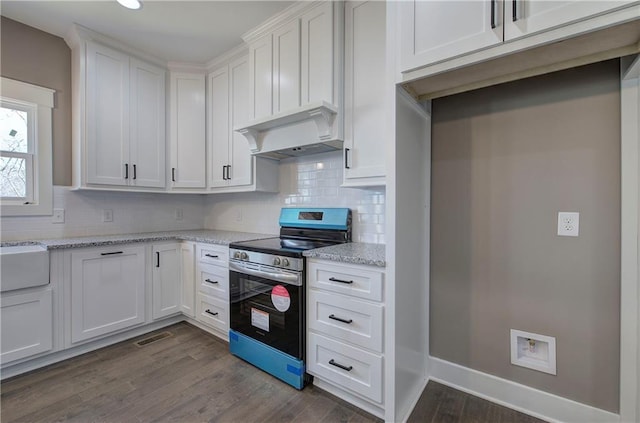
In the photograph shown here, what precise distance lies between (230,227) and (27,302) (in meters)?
1.75

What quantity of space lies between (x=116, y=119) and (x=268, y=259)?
207 centimetres

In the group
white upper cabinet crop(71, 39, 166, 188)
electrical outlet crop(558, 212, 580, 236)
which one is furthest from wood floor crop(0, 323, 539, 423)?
white upper cabinet crop(71, 39, 166, 188)

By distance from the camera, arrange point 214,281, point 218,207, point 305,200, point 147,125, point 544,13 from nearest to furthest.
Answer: point 544,13 < point 214,281 < point 305,200 < point 147,125 < point 218,207

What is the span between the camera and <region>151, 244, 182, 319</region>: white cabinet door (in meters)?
2.73

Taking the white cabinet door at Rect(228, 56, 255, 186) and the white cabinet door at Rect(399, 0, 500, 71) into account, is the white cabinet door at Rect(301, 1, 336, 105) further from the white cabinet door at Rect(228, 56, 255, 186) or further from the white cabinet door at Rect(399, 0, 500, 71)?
the white cabinet door at Rect(228, 56, 255, 186)

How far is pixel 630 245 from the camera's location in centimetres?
138

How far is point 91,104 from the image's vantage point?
2535 mm

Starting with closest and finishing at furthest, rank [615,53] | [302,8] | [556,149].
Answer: [615,53]
[556,149]
[302,8]

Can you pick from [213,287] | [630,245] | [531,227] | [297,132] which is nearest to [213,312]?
[213,287]

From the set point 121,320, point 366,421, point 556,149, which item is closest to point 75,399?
point 121,320

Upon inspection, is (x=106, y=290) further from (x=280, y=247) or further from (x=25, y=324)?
(x=280, y=247)

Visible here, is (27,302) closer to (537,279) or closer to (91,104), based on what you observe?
(91,104)

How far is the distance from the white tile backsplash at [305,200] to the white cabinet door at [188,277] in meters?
0.61

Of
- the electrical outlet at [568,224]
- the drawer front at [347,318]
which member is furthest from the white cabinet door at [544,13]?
the drawer front at [347,318]
